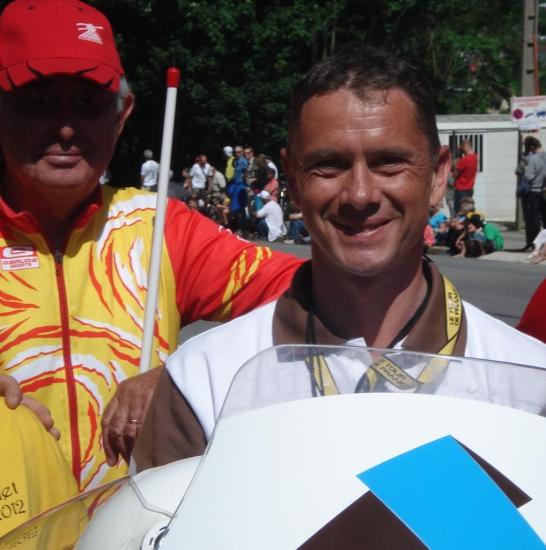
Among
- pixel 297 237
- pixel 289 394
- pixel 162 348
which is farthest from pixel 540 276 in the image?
pixel 289 394

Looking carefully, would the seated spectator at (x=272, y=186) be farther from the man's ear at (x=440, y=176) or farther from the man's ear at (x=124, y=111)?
the man's ear at (x=440, y=176)

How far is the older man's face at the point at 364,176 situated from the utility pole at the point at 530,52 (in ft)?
55.8

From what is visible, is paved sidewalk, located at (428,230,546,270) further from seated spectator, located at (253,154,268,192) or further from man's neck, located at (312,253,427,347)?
man's neck, located at (312,253,427,347)

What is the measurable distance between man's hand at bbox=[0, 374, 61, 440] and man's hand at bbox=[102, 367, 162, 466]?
15cm

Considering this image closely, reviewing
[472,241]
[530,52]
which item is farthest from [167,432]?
[530,52]

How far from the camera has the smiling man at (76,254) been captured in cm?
259

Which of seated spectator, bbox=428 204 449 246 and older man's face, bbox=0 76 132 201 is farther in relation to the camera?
seated spectator, bbox=428 204 449 246

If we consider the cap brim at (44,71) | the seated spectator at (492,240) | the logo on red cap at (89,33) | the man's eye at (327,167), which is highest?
the logo on red cap at (89,33)

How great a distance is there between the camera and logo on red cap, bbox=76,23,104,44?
2.64 meters

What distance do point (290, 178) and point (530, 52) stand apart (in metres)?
17.2

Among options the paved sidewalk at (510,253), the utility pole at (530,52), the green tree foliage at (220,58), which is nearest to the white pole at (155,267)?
the paved sidewalk at (510,253)

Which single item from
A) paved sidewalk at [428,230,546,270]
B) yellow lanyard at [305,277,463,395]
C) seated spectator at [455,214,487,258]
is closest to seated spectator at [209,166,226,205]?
paved sidewalk at [428,230,546,270]

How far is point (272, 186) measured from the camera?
21234 mm

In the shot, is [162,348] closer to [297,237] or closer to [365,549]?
[365,549]
